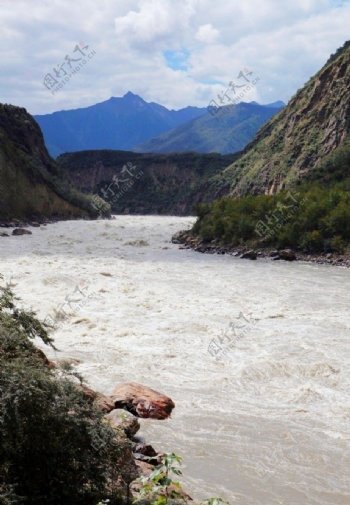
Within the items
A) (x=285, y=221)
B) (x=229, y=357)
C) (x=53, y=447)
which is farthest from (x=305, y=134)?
(x=53, y=447)

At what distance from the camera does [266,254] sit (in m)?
32.8

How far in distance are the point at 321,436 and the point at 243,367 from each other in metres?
3.42

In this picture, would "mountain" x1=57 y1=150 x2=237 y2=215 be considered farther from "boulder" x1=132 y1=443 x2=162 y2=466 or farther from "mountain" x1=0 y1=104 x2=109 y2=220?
"boulder" x1=132 y1=443 x2=162 y2=466

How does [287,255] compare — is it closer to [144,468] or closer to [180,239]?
[180,239]

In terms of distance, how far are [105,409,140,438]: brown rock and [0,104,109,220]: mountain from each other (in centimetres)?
4874

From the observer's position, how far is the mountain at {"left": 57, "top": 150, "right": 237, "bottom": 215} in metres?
119

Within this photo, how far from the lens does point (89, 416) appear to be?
19.4ft

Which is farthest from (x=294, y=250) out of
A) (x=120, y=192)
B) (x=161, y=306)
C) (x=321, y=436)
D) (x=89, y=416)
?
(x=120, y=192)

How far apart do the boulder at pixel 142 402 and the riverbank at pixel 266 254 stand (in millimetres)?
21228

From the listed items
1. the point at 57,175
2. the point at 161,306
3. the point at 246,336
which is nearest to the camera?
the point at 246,336

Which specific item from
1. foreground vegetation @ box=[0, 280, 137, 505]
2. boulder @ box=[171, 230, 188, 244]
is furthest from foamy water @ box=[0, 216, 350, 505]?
boulder @ box=[171, 230, 188, 244]

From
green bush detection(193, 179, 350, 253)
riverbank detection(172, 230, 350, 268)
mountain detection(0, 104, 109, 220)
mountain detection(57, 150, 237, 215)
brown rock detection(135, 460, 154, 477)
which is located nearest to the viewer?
brown rock detection(135, 460, 154, 477)

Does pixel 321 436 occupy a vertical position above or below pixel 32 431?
below

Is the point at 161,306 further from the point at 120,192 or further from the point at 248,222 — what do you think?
the point at 120,192
